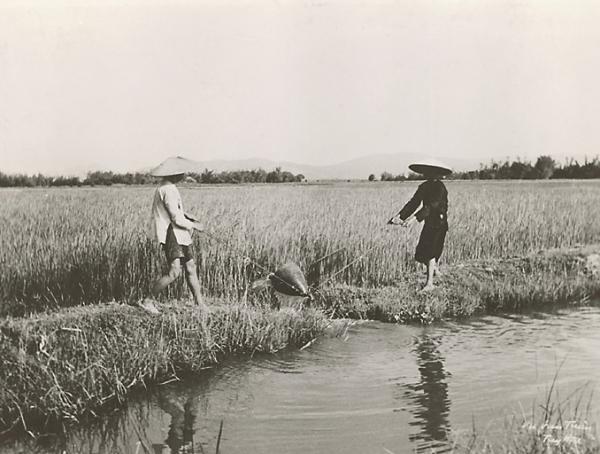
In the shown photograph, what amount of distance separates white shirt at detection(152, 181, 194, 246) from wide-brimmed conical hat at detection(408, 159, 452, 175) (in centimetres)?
313

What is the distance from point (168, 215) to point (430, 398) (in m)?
3.07

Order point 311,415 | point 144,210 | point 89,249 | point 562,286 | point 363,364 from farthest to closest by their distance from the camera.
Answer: point 144,210 → point 562,286 → point 89,249 → point 363,364 → point 311,415

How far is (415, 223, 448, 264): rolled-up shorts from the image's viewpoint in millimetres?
8570

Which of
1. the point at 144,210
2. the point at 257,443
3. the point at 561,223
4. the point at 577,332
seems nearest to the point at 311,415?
the point at 257,443

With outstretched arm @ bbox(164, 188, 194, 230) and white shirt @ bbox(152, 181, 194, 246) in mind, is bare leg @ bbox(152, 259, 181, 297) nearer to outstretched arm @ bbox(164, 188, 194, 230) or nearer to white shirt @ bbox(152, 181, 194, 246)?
white shirt @ bbox(152, 181, 194, 246)

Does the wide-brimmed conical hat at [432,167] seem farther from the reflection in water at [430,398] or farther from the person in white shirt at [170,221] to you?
the person in white shirt at [170,221]

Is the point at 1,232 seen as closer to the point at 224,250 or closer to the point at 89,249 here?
the point at 89,249

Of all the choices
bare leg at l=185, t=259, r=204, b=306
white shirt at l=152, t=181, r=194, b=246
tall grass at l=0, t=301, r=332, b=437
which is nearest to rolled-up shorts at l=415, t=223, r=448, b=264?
tall grass at l=0, t=301, r=332, b=437

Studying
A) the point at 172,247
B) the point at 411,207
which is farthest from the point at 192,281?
the point at 411,207

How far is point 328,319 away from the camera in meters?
7.61

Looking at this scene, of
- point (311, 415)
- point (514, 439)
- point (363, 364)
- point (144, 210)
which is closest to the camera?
point (514, 439)

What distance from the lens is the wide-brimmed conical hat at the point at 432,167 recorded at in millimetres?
8250

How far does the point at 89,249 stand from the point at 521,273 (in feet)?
19.0

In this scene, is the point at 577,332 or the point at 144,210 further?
the point at 144,210
